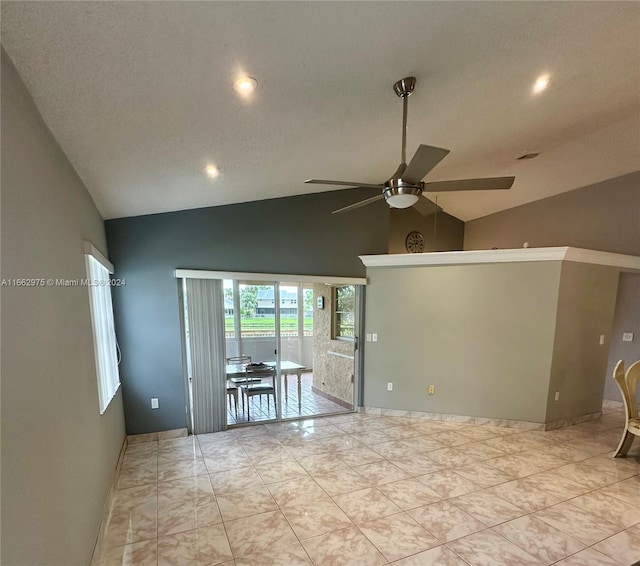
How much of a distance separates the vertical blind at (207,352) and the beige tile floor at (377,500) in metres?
0.28

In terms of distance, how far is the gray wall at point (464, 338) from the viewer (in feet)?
13.7

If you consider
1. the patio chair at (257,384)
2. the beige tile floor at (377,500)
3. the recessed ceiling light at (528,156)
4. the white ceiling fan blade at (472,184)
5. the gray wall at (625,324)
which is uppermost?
the recessed ceiling light at (528,156)

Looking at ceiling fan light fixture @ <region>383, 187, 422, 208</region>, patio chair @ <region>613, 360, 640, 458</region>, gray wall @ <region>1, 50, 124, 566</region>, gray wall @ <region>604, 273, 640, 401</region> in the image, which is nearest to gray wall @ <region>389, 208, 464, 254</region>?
gray wall @ <region>604, 273, 640, 401</region>

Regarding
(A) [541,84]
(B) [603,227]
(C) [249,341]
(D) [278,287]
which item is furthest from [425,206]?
(B) [603,227]

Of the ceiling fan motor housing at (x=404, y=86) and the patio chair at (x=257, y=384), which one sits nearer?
the ceiling fan motor housing at (x=404, y=86)

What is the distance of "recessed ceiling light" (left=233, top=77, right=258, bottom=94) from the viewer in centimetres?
165

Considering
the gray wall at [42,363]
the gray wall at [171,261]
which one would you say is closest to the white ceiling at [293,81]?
the gray wall at [42,363]

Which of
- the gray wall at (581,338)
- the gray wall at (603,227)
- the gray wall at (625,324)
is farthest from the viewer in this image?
the gray wall at (625,324)

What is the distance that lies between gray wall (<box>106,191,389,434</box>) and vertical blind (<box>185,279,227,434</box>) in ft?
0.57

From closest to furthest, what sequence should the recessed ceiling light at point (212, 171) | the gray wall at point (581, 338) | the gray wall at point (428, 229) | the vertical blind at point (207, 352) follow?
1. the recessed ceiling light at point (212, 171)
2. the vertical blind at point (207, 352)
3. the gray wall at point (581, 338)
4. the gray wall at point (428, 229)

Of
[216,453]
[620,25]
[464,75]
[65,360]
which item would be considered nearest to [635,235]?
[620,25]

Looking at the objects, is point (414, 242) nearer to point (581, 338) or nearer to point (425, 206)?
point (581, 338)

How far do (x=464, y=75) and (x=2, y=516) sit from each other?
10.2 feet

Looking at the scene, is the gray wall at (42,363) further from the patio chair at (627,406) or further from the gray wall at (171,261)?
the patio chair at (627,406)
